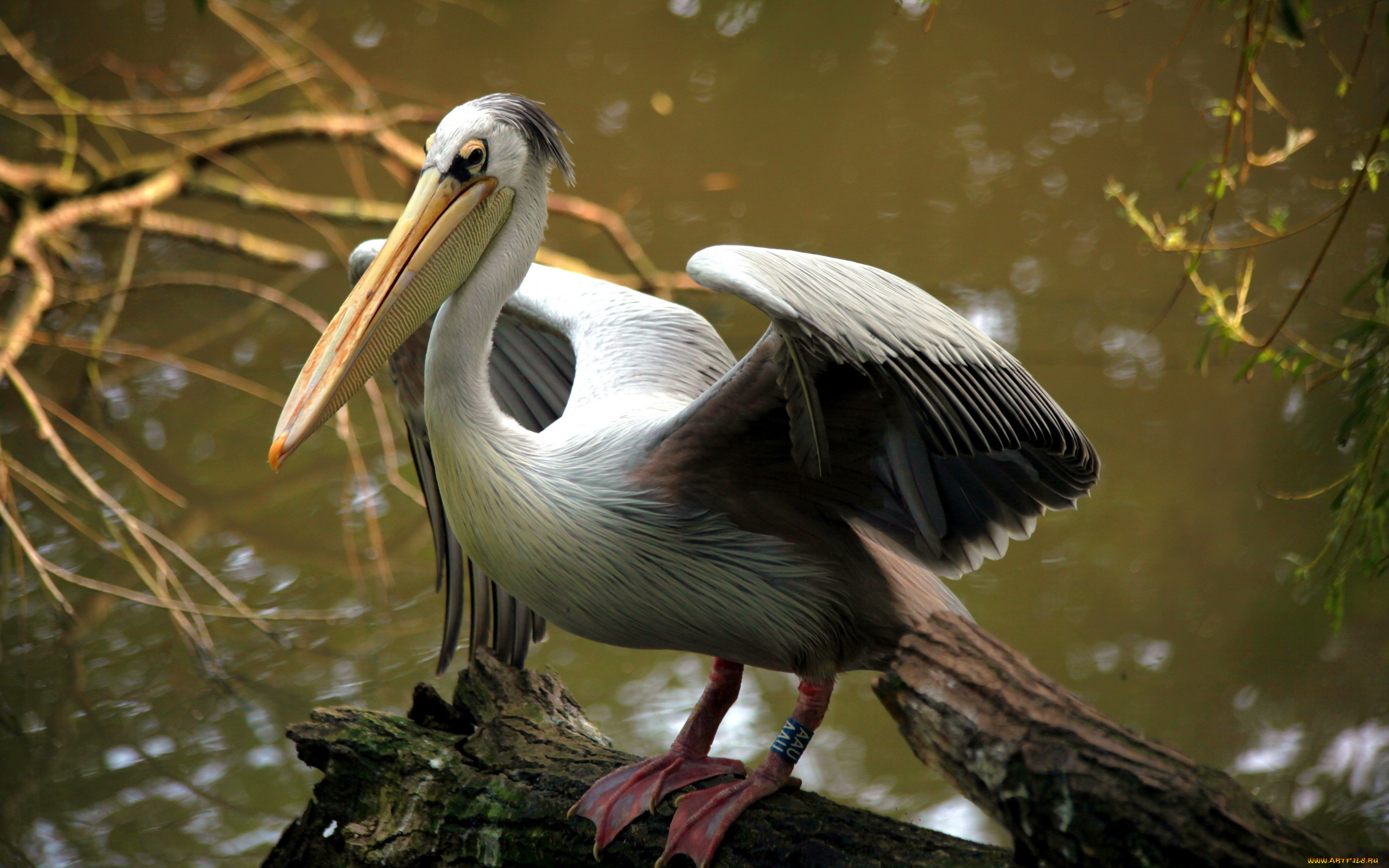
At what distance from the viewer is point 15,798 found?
2395 millimetres

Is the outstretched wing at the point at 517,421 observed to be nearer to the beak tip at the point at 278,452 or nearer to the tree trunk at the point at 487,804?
the tree trunk at the point at 487,804

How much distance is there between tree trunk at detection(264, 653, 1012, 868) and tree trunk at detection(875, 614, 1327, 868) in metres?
0.26

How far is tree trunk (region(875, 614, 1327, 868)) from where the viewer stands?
1031 millimetres

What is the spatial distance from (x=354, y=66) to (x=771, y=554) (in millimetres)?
4579

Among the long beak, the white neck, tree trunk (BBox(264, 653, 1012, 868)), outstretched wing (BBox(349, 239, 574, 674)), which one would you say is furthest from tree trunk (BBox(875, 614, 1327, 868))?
outstretched wing (BBox(349, 239, 574, 674))

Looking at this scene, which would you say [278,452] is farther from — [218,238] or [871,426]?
[218,238]

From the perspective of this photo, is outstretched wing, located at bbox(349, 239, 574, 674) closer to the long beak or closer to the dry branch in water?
the long beak

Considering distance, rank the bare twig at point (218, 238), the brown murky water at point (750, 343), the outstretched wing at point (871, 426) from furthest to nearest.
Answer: the bare twig at point (218, 238) → the brown murky water at point (750, 343) → the outstretched wing at point (871, 426)

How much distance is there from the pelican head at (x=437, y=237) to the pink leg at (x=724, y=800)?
27.3 inches

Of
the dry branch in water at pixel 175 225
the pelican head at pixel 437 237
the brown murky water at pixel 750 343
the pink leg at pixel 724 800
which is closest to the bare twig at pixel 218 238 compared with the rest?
the dry branch in water at pixel 175 225

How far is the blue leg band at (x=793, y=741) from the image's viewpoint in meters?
1.49

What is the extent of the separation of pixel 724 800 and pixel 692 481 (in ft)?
1.35

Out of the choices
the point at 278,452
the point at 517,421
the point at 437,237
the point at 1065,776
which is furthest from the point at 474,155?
the point at 1065,776

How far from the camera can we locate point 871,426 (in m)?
1.39
